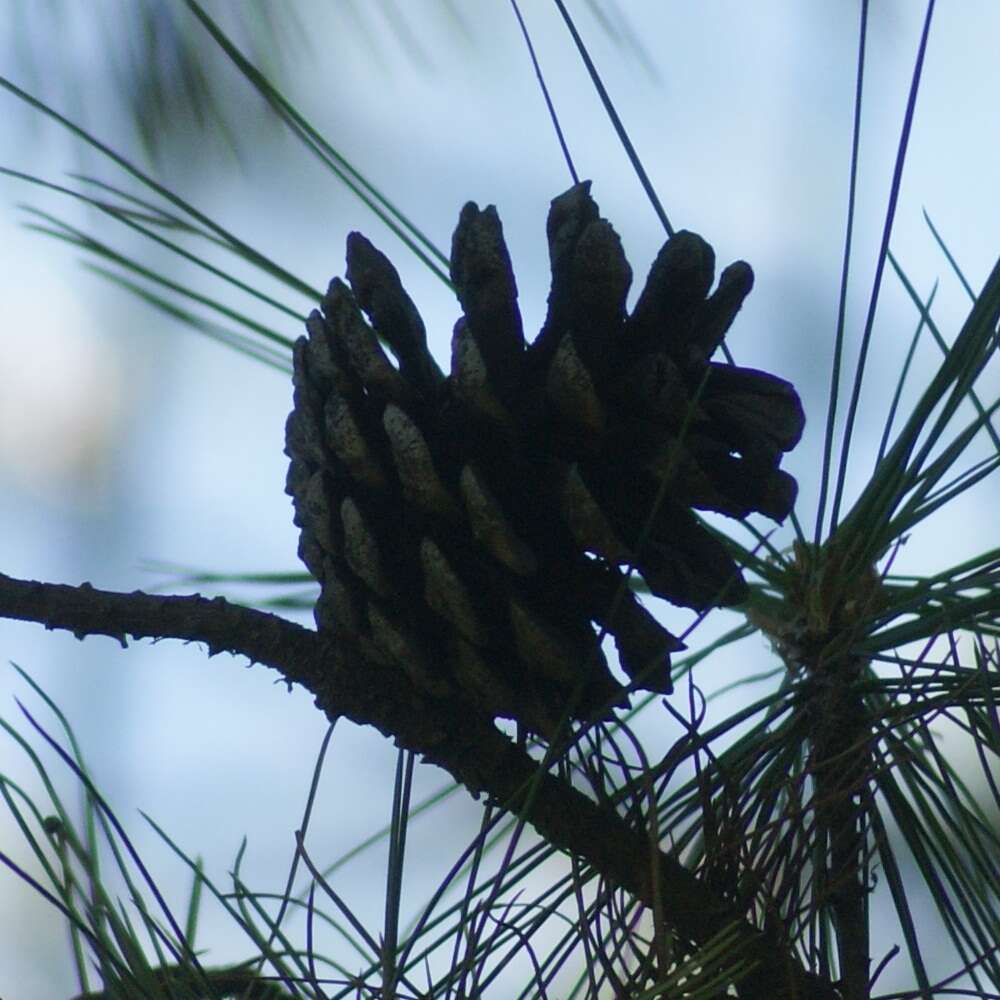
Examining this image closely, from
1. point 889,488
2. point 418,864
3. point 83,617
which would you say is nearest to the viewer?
point 83,617

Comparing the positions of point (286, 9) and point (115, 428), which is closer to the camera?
point (286, 9)

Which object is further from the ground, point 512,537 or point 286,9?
point 286,9

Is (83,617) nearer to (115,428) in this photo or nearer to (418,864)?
(418,864)

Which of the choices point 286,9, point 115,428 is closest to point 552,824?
point 286,9

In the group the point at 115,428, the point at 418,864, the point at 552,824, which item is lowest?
the point at 552,824
